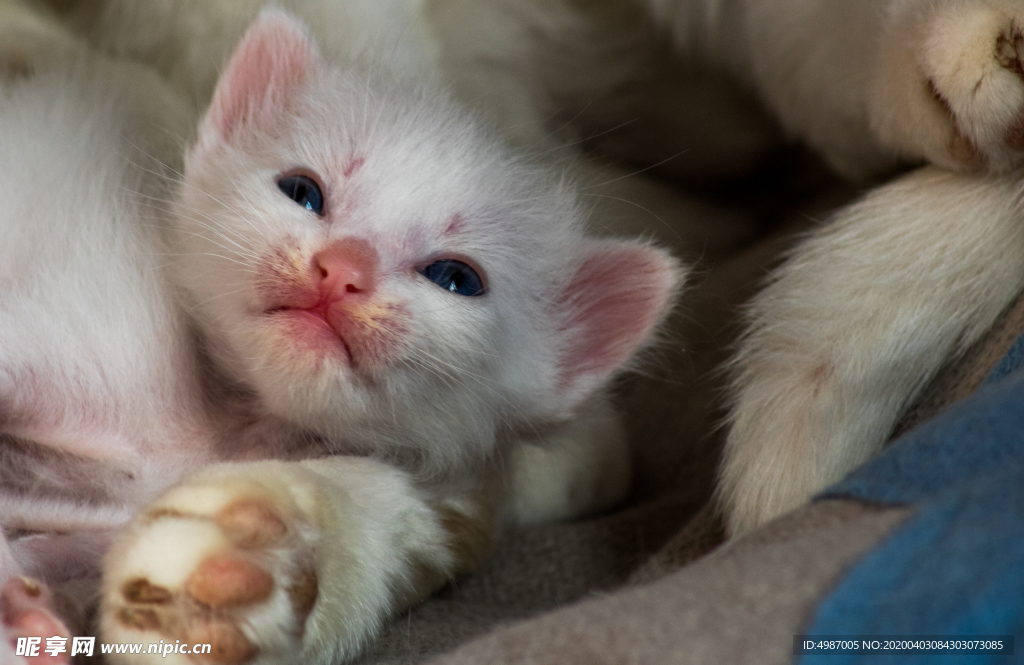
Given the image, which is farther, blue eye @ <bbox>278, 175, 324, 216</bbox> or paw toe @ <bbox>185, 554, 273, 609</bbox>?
blue eye @ <bbox>278, 175, 324, 216</bbox>

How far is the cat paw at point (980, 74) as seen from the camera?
843mm

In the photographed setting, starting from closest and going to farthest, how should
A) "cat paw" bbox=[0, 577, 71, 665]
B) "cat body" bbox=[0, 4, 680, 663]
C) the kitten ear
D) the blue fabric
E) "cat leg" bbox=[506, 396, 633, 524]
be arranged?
the blue fabric < "cat paw" bbox=[0, 577, 71, 665] < "cat body" bbox=[0, 4, 680, 663] < the kitten ear < "cat leg" bbox=[506, 396, 633, 524]

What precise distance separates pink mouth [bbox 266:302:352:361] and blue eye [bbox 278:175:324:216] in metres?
0.13

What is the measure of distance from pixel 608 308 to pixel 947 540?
20.3 inches

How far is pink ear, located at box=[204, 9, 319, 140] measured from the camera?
43.6 inches

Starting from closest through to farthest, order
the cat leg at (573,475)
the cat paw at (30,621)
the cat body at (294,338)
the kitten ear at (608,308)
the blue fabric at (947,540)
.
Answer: the blue fabric at (947,540) < the cat paw at (30,621) < the cat body at (294,338) < the kitten ear at (608,308) < the cat leg at (573,475)

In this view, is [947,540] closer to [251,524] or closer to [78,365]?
[251,524]

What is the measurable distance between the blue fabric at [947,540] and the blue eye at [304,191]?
55cm

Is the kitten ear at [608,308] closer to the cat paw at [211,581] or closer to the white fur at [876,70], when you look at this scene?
the white fur at [876,70]

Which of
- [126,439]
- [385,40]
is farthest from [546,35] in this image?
[126,439]

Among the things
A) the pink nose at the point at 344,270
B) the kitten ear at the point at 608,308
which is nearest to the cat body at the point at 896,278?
the kitten ear at the point at 608,308

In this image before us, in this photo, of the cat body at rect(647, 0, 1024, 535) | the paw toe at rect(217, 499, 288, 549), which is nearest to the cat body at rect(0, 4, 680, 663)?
the paw toe at rect(217, 499, 288, 549)

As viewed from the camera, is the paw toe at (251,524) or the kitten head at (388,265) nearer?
the paw toe at (251,524)

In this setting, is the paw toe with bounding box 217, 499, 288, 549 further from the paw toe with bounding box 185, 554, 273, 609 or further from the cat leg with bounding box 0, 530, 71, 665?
the cat leg with bounding box 0, 530, 71, 665
